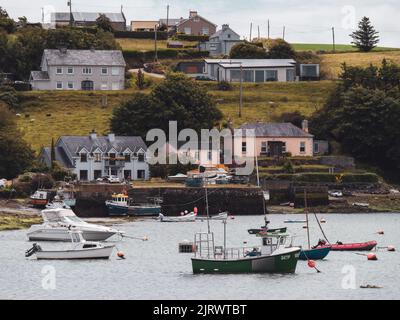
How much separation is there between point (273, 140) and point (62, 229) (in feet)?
141

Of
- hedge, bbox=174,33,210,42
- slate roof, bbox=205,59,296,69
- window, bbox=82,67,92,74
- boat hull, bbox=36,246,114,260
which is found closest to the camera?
boat hull, bbox=36,246,114,260

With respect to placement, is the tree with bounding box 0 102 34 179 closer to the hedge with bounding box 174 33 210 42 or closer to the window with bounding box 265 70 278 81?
the window with bounding box 265 70 278 81

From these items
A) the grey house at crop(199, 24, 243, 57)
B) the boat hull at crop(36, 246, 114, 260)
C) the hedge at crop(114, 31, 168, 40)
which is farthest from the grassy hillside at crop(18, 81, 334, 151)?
the boat hull at crop(36, 246, 114, 260)

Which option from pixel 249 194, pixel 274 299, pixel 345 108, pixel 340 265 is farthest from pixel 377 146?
pixel 274 299

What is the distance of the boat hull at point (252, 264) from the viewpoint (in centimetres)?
7012

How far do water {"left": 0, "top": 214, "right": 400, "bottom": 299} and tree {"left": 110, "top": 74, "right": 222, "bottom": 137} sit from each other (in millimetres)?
36807

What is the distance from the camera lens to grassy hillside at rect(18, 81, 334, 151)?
445ft

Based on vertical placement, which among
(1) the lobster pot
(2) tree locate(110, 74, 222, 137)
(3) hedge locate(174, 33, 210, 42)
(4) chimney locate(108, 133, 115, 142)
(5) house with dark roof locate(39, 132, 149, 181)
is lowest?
(1) the lobster pot

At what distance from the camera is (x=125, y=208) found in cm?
11012

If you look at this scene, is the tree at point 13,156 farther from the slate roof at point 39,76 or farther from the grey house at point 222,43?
the grey house at point 222,43

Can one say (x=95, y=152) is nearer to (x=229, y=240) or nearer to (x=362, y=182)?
(x=362, y=182)

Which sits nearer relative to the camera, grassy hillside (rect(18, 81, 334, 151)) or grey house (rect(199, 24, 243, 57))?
grassy hillside (rect(18, 81, 334, 151))

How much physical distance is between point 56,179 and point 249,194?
57.6ft

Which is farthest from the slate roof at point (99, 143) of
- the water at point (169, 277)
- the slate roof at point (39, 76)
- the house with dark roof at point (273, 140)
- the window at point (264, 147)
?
the slate roof at point (39, 76)
